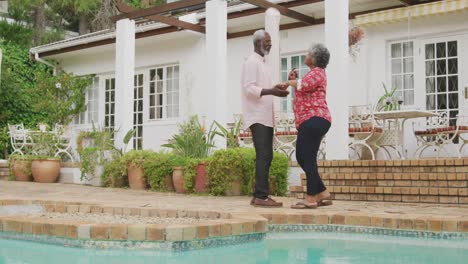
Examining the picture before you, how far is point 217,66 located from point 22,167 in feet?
14.9

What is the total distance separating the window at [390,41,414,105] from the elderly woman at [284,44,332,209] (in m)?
5.50

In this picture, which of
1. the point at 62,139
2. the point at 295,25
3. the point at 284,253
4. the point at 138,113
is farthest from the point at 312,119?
the point at 138,113

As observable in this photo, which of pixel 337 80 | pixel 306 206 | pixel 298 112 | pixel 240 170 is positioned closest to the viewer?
pixel 306 206

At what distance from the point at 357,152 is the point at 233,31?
197 inches

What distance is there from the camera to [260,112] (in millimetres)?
6125

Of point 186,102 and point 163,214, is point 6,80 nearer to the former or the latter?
point 186,102

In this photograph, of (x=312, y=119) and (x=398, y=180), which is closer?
(x=312, y=119)

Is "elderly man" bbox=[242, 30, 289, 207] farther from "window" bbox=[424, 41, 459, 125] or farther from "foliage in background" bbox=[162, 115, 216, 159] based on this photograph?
"window" bbox=[424, 41, 459, 125]

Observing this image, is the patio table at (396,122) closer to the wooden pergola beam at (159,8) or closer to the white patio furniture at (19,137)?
the wooden pergola beam at (159,8)

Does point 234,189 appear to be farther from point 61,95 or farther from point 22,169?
point 61,95

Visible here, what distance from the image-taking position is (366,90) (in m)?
11.5

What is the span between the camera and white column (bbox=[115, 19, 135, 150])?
457 inches

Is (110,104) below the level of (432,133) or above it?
above

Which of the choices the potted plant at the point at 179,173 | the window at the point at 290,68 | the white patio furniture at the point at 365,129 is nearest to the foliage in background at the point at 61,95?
the window at the point at 290,68
